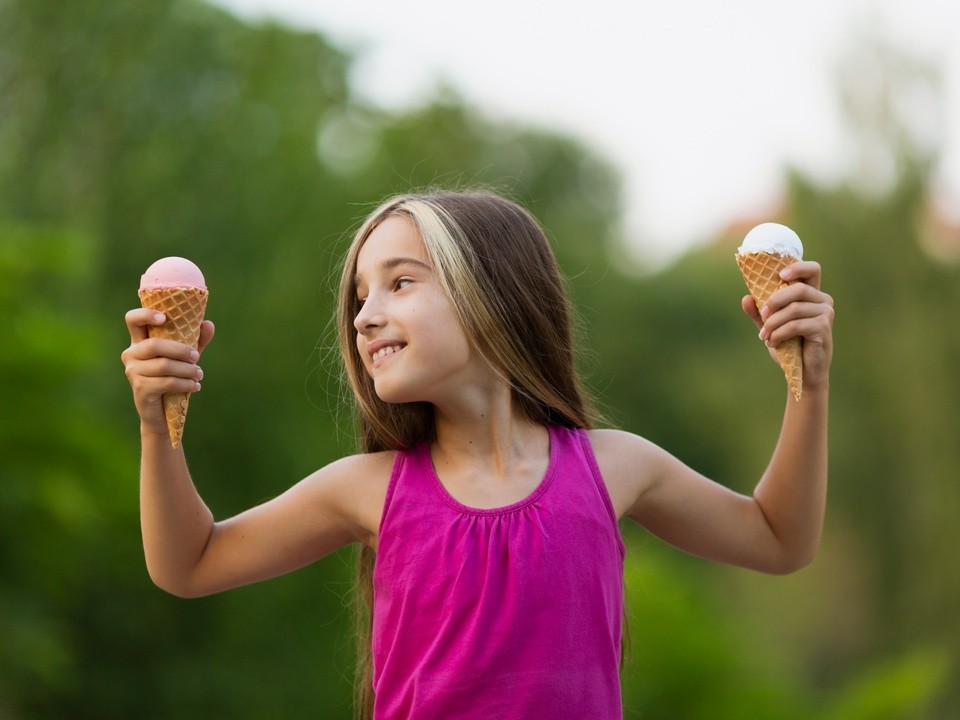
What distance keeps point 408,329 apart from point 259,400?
1302 centimetres

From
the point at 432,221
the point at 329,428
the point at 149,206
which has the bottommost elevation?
the point at 432,221

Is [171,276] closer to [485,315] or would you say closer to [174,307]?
[174,307]

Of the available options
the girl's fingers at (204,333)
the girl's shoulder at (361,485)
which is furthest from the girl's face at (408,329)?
the girl's fingers at (204,333)

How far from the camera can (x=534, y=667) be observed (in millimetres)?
2277

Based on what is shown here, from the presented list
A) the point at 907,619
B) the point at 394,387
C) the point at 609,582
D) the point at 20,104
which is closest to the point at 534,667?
the point at 609,582

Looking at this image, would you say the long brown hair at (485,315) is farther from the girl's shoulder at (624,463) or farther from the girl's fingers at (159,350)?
the girl's fingers at (159,350)

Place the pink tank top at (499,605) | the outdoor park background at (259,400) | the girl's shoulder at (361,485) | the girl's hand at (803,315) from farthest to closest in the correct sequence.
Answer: the outdoor park background at (259,400) < the girl's shoulder at (361,485) < the girl's hand at (803,315) < the pink tank top at (499,605)

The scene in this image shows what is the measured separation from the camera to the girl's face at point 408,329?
95.3 inches

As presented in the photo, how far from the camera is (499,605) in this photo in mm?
2297

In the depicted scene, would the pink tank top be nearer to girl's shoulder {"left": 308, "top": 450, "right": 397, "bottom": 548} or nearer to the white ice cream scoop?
girl's shoulder {"left": 308, "top": 450, "right": 397, "bottom": 548}

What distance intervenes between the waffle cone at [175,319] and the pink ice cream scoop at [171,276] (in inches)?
0.6

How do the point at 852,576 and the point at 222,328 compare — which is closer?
the point at 222,328

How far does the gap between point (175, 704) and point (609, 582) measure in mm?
13008

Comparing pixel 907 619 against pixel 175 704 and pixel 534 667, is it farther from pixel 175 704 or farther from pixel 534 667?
pixel 534 667
